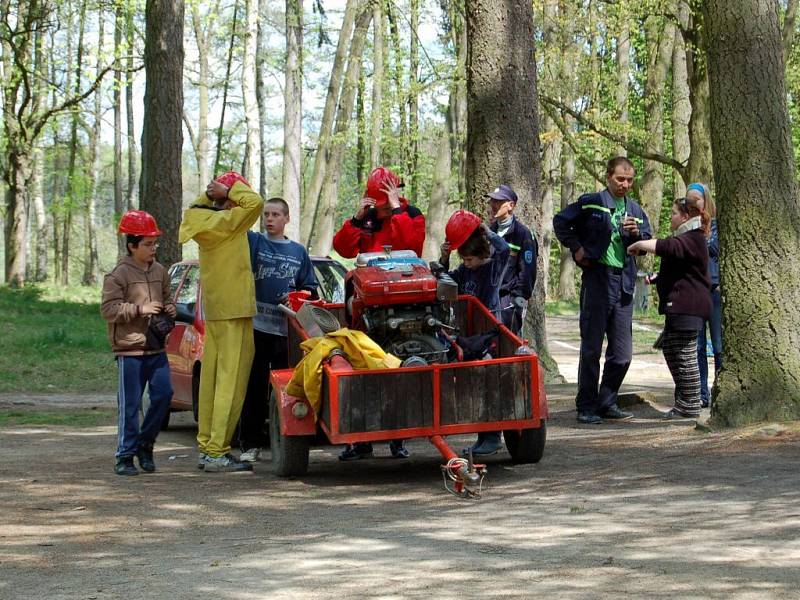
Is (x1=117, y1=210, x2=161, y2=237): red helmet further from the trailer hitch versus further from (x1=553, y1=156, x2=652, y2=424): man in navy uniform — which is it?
(x1=553, y1=156, x2=652, y2=424): man in navy uniform

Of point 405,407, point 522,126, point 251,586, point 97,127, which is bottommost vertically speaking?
point 251,586

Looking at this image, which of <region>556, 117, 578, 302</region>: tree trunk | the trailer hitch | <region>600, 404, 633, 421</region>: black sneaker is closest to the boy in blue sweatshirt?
the trailer hitch

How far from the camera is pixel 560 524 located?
261 inches

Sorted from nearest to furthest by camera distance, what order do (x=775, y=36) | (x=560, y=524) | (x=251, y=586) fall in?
(x=251, y=586) < (x=560, y=524) < (x=775, y=36)

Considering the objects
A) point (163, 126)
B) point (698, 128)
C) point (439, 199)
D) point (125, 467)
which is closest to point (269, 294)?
point (125, 467)

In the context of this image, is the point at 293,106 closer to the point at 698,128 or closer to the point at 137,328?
the point at 698,128

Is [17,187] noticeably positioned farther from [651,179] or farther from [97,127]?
[97,127]

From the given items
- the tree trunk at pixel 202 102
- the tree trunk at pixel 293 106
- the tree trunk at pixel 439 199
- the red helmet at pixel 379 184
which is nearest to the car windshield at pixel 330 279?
the red helmet at pixel 379 184

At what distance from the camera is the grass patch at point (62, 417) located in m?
Result: 13.3

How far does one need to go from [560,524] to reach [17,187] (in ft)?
106

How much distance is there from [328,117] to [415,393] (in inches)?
1158

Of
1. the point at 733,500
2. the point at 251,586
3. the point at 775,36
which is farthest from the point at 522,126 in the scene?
the point at 251,586

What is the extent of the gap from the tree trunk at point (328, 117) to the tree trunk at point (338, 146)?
0.71 feet

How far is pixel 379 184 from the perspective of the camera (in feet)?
31.6
